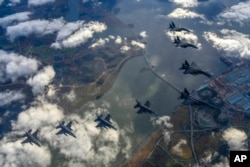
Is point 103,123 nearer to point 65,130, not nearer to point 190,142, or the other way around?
point 65,130

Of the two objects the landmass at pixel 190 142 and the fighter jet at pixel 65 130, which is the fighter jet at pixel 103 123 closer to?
the fighter jet at pixel 65 130

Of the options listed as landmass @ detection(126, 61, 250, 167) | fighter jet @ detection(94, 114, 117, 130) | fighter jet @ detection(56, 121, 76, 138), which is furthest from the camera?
fighter jet @ detection(56, 121, 76, 138)

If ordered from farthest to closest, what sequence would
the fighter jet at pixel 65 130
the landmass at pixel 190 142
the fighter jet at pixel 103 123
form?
the fighter jet at pixel 65 130, the fighter jet at pixel 103 123, the landmass at pixel 190 142

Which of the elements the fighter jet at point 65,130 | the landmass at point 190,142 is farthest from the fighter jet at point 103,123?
the landmass at point 190,142

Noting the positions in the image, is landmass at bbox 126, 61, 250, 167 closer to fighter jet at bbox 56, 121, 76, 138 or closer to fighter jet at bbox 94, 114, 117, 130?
fighter jet at bbox 94, 114, 117, 130

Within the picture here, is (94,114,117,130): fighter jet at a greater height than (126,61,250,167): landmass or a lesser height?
greater

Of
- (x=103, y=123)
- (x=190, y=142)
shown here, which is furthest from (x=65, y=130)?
(x=190, y=142)

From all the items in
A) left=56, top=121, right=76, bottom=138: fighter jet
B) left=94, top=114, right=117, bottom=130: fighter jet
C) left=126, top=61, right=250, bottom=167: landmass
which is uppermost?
left=94, top=114, right=117, bottom=130: fighter jet

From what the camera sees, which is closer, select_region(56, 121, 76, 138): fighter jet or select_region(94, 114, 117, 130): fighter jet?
select_region(94, 114, 117, 130): fighter jet

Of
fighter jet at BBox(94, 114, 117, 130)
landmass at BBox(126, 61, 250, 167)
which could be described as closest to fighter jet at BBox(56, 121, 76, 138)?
fighter jet at BBox(94, 114, 117, 130)

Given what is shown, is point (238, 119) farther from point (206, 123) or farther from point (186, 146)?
point (186, 146)

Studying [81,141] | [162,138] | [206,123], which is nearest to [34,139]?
[81,141]
